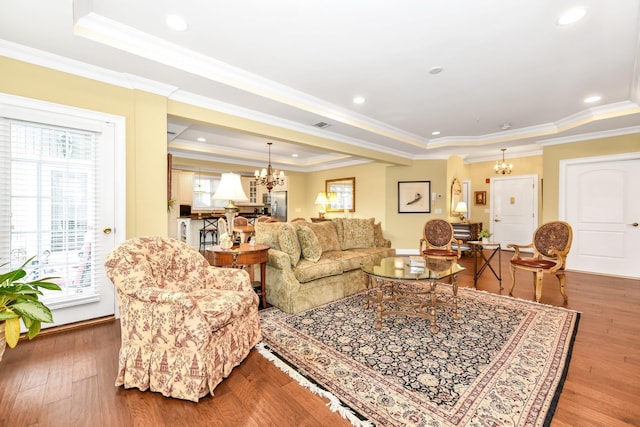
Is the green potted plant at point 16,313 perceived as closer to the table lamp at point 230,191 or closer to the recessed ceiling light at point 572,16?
the table lamp at point 230,191

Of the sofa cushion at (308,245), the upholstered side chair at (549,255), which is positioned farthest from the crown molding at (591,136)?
the sofa cushion at (308,245)

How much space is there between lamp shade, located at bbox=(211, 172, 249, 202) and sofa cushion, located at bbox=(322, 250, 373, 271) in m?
1.49

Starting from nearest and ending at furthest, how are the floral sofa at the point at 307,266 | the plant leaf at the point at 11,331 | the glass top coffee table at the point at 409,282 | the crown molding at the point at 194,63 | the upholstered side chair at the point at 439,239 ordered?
the plant leaf at the point at 11,331 → the crown molding at the point at 194,63 → the glass top coffee table at the point at 409,282 → the floral sofa at the point at 307,266 → the upholstered side chair at the point at 439,239

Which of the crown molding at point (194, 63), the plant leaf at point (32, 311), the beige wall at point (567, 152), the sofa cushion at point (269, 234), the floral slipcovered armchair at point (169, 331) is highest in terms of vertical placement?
the crown molding at point (194, 63)

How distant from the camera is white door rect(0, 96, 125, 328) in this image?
7.87 feet

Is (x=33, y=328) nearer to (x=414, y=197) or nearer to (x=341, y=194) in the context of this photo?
(x=414, y=197)

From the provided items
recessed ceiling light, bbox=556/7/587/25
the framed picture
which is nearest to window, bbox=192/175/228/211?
the framed picture

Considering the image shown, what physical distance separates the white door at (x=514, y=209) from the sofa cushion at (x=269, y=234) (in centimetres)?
698

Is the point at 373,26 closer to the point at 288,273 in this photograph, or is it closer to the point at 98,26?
the point at 98,26

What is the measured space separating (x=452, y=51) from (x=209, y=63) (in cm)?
245

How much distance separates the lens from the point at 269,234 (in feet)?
11.8

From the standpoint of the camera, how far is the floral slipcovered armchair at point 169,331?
167 cm

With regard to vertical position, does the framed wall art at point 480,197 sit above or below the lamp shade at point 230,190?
above

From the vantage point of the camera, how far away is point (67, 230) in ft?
8.66
